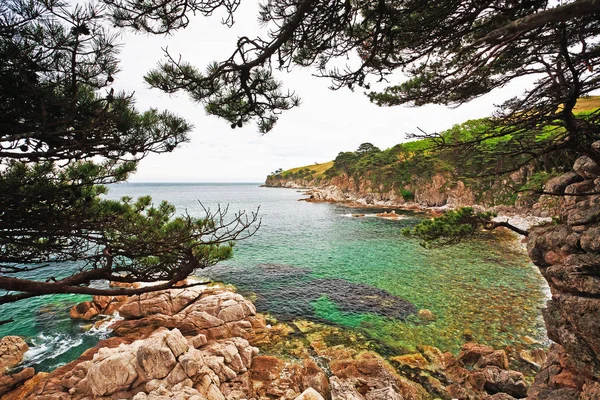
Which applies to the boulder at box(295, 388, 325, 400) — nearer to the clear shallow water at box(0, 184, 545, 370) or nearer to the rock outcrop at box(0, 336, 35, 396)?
the clear shallow water at box(0, 184, 545, 370)

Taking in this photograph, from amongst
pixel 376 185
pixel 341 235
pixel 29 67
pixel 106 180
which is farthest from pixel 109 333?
pixel 376 185

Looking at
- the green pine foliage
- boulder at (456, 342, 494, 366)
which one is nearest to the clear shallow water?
boulder at (456, 342, 494, 366)

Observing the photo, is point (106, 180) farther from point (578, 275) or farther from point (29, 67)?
point (578, 275)

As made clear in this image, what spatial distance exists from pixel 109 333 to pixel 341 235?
78.4 feet

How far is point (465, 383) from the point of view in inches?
311

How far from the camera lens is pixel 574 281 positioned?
511 cm

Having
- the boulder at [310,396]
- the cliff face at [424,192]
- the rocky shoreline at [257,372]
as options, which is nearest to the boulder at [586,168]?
the rocky shoreline at [257,372]

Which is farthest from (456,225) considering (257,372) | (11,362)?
(11,362)

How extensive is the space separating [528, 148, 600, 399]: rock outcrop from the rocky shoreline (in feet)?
6.22

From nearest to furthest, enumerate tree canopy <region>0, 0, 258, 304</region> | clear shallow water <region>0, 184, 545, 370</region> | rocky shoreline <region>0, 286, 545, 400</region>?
tree canopy <region>0, 0, 258, 304</region>, rocky shoreline <region>0, 286, 545, 400</region>, clear shallow water <region>0, 184, 545, 370</region>

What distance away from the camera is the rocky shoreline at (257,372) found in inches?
275

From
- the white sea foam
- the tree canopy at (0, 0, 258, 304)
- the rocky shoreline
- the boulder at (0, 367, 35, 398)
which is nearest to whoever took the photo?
the tree canopy at (0, 0, 258, 304)

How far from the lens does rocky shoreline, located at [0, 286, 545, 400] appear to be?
22.9 feet

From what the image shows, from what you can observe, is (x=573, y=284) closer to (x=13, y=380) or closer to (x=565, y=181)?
(x=565, y=181)
